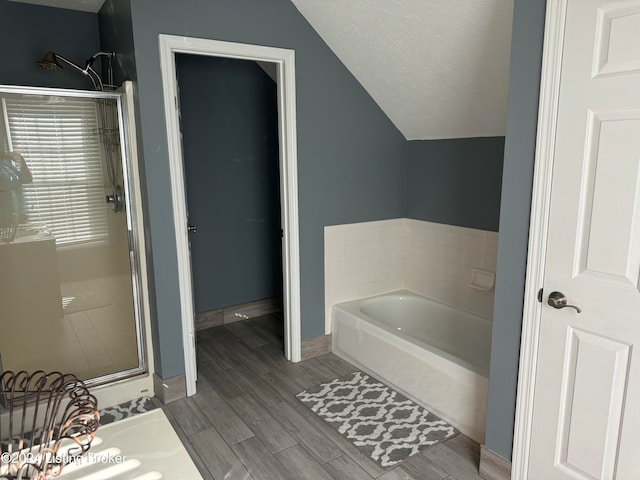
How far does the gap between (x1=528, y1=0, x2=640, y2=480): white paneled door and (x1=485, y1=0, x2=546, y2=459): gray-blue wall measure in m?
0.10

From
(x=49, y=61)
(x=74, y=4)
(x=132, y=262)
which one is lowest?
(x=132, y=262)

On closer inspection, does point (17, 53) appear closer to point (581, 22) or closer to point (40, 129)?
point (40, 129)

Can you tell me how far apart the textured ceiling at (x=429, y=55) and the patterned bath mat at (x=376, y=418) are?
5.84 feet

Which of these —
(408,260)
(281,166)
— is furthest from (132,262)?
(408,260)

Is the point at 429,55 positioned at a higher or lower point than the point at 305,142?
higher

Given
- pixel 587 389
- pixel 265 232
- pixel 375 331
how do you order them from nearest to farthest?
pixel 587 389 → pixel 375 331 → pixel 265 232

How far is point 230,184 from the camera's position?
12.9 feet

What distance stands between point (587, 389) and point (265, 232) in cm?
295

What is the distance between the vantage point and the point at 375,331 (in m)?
3.00

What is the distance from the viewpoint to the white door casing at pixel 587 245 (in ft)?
5.13

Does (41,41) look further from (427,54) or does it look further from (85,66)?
(427,54)

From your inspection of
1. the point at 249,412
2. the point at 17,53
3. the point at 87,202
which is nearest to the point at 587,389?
the point at 249,412

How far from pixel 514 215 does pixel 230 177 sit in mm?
2593

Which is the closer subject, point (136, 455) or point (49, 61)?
point (136, 455)
